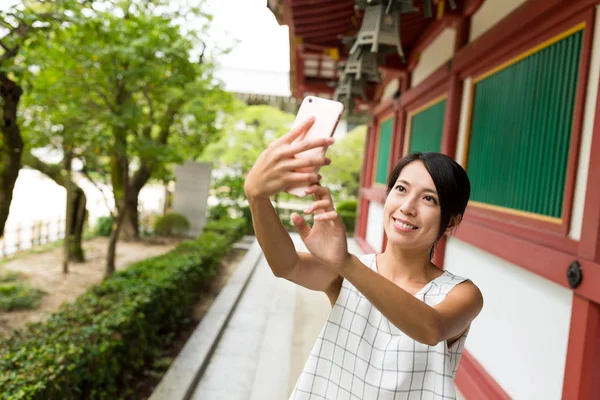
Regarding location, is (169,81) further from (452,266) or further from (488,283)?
(488,283)

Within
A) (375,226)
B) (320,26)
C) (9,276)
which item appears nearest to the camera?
(320,26)

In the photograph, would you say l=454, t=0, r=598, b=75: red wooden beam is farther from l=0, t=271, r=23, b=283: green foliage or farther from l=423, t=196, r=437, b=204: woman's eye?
l=0, t=271, r=23, b=283: green foliage

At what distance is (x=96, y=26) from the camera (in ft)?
15.1

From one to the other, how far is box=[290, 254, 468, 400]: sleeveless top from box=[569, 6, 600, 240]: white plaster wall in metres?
1.54

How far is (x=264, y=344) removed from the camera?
213 inches

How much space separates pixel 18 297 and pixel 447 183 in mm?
7663

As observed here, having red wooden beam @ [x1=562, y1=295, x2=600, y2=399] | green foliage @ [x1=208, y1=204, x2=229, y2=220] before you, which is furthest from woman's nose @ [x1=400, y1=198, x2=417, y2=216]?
green foliage @ [x1=208, y1=204, x2=229, y2=220]

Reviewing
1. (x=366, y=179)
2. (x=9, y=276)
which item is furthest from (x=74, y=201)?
(x=366, y=179)

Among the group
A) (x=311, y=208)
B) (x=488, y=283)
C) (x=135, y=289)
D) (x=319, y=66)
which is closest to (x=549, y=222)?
(x=488, y=283)

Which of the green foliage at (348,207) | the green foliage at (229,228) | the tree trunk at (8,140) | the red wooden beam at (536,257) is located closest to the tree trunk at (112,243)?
the green foliage at (229,228)

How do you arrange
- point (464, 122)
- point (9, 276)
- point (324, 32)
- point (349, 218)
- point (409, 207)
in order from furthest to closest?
point (349, 218) → point (9, 276) → point (324, 32) → point (464, 122) → point (409, 207)

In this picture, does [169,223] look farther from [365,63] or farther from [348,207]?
[365,63]

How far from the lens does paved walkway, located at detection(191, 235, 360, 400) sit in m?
4.48

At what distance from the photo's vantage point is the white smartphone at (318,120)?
1121mm
